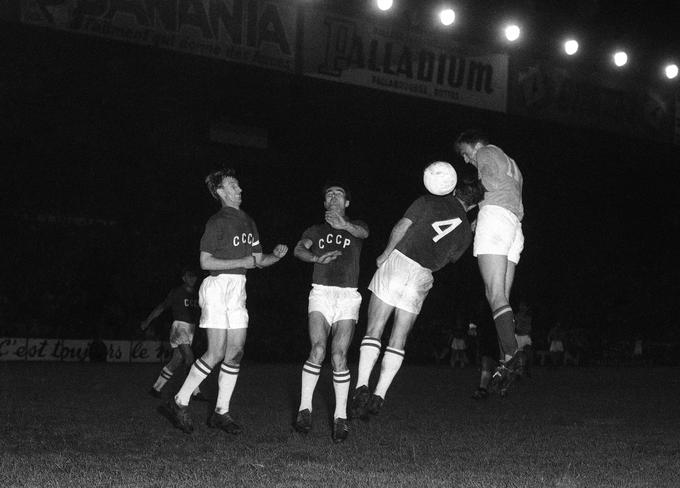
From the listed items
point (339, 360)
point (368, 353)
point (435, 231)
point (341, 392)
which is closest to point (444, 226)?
point (435, 231)

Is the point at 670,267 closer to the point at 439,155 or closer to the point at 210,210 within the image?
the point at 439,155

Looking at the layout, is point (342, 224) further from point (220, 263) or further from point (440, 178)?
point (220, 263)

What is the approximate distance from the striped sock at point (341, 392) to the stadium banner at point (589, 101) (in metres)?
15.7

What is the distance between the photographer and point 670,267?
33.8m

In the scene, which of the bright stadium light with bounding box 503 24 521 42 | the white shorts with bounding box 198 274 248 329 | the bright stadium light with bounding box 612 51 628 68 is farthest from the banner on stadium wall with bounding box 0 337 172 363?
the white shorts with bounding box 198 274 248 329

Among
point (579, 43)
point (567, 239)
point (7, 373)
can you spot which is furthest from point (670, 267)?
point (7, 373)

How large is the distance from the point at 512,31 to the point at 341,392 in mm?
16078

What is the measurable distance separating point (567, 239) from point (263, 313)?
482 inches

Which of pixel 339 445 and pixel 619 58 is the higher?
pixel 619 58

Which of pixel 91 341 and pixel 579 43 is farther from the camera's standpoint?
pixel 579 43

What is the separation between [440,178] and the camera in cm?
786

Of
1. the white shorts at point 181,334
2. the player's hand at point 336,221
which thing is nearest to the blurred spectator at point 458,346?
the white shorts at point 181,334

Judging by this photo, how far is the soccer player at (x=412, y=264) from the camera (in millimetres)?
8086

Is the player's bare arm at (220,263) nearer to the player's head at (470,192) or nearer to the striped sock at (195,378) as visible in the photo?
the striped sock at (195,378)
